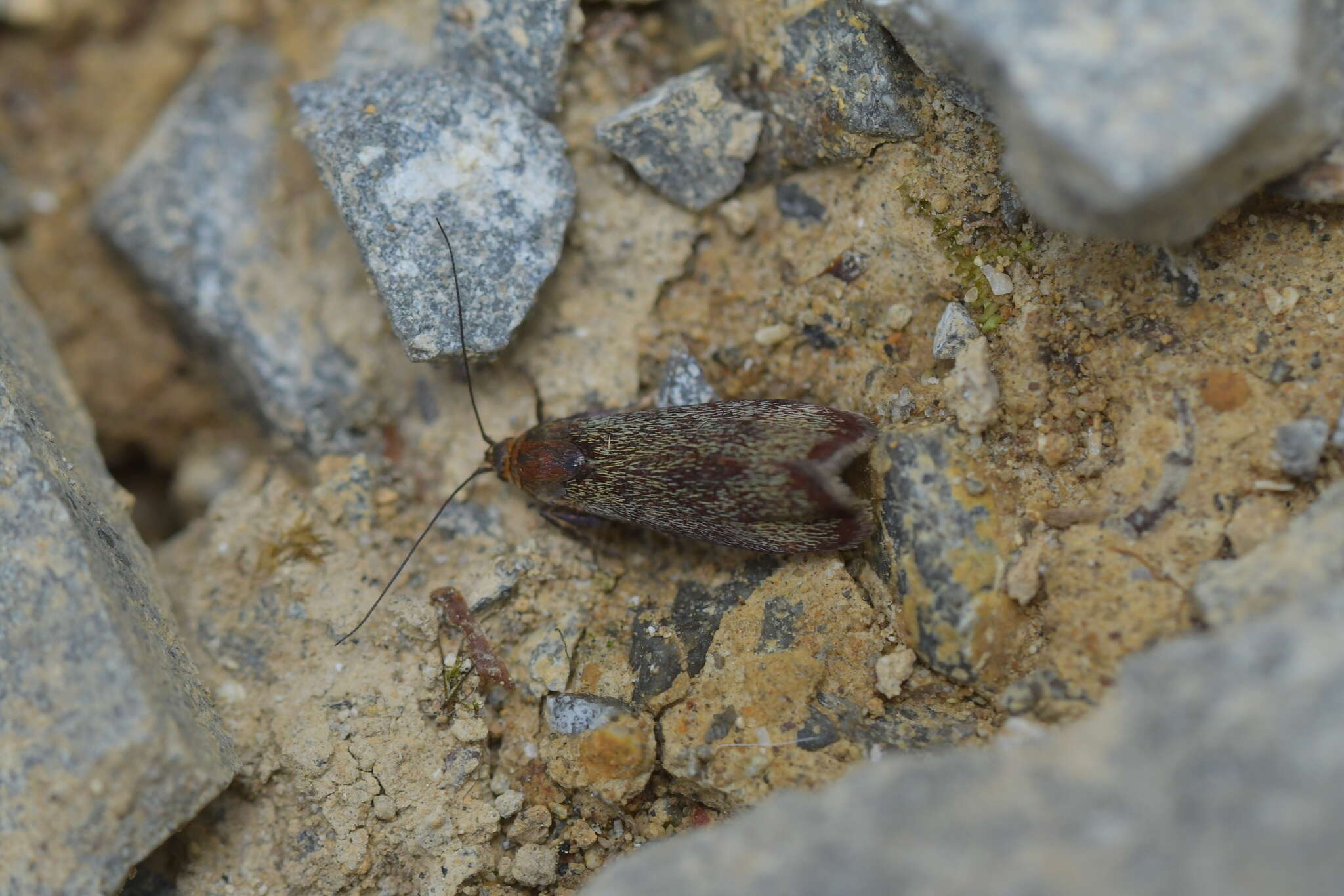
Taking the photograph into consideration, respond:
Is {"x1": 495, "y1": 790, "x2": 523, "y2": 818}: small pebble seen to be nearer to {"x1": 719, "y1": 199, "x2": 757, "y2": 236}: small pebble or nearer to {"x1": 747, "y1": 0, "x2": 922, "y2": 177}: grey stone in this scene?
{"x1": 719, "y1": 199, "x2": 757, "y2": 236}: small pebble

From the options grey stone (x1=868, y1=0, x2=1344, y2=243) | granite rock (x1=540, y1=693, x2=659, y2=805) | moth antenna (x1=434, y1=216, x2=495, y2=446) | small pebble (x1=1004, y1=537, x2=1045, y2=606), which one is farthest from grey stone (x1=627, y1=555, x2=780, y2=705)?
grey stone (x1=868, y1=0, x2=1344, y2=243)

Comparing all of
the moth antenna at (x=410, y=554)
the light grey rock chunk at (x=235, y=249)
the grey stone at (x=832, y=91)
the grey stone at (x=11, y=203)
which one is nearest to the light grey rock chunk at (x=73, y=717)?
the moth antenna at (x=410, y=554)

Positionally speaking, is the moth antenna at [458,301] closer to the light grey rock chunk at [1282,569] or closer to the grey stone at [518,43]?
the grey stone at [518,43]

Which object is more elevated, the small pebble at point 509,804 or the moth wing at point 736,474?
the moth wing at point 736,474

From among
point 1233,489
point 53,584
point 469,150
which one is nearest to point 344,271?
point 469,150

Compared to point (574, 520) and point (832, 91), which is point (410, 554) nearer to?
point (574, 520)

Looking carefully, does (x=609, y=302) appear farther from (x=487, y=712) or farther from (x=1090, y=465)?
(x=1090, y=465)
